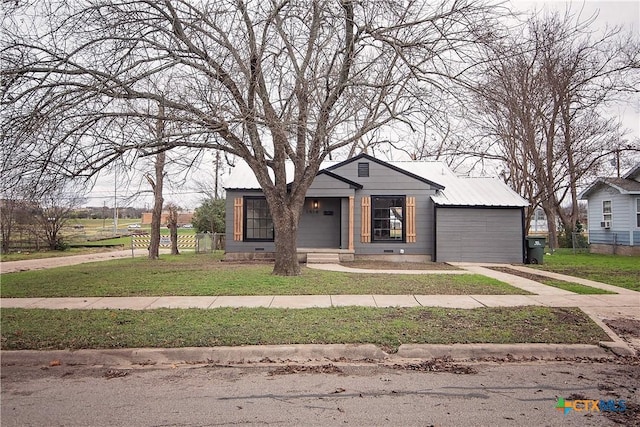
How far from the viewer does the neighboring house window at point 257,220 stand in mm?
19391

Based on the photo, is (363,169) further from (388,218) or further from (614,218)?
(614,218)

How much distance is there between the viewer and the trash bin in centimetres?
1831

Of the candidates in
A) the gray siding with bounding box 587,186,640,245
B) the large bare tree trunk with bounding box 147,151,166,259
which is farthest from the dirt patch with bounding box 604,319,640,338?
the gray siding with bounding box 587,186,640,245

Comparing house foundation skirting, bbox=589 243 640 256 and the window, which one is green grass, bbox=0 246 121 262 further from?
the window

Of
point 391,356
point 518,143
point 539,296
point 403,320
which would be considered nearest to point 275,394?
point 391,356

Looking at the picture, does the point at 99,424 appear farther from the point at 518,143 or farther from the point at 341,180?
the point at 518,143

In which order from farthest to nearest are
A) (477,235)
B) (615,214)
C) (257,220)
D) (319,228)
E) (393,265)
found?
(615,214), (319,228), (257,220), (477,235), (393,265)

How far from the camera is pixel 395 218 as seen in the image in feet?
64.3

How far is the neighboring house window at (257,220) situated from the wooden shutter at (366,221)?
154 inches

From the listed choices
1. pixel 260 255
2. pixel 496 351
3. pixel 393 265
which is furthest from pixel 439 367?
pixel 260 255

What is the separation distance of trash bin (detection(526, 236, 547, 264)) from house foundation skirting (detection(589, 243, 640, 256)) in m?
8.61

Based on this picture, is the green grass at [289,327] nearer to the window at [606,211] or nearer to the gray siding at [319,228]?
the gray siding at [319,228]

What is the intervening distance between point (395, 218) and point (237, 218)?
6738 mm

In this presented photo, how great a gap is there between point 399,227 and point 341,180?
3.28 meters
